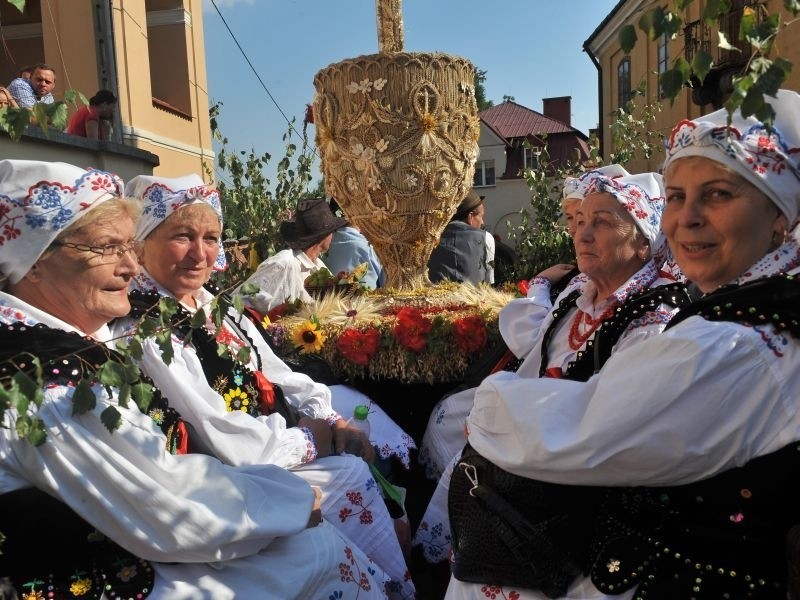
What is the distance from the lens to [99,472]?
1600mm

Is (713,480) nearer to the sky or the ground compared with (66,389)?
nearer to the ground

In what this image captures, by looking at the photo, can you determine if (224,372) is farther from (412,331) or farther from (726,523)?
(726,523)

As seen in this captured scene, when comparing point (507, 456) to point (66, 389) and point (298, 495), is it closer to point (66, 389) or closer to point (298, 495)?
point (298, 495)

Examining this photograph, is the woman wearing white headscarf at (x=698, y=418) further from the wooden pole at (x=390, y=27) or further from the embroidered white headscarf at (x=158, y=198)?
the wooden pole at (x=390, y=27)

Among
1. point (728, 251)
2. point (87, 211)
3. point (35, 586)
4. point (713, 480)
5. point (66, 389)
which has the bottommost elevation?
point (35, 586)

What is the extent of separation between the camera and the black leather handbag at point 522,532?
161 centimetres

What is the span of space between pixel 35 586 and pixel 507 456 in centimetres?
111

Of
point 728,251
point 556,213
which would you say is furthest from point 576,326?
point 556,213

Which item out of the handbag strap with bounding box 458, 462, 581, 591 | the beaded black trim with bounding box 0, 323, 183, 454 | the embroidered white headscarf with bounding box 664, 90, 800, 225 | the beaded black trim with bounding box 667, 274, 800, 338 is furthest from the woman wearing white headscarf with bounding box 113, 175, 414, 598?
the embroidered white headscarf with bounding box 664, 90, 800, 225

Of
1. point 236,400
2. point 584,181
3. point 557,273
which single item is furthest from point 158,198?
point 557,273

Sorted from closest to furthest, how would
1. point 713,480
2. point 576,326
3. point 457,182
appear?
point 713,480 < point 576,326 < point 457,182

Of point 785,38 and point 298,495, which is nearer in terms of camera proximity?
point 298,495

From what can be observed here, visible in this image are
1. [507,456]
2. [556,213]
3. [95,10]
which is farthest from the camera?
[95,10]

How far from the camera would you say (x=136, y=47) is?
35.4 ft
